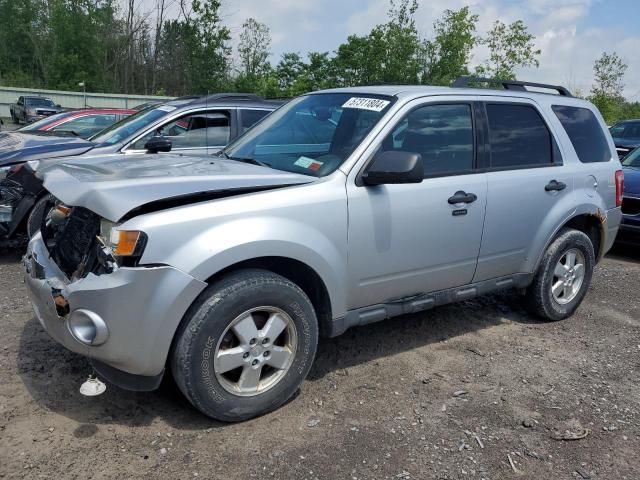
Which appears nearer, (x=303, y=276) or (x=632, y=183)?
(x=303, y=276)

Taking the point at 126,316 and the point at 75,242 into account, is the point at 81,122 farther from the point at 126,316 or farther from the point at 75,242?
the point at 126,316

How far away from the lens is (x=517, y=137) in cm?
446

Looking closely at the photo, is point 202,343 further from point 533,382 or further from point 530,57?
point 530,57

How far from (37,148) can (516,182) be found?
204 inches

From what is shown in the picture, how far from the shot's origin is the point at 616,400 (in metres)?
3.68

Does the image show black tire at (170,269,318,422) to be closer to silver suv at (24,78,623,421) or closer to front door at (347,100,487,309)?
silver suv at (24,78,623,421)

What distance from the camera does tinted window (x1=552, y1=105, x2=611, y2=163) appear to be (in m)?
4.91

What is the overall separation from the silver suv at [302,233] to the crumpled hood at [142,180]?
0.01m

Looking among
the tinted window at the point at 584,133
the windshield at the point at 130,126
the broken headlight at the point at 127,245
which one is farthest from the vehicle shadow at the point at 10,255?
the tinted window at the point at 584,133

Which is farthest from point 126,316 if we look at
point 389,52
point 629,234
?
point 389,52

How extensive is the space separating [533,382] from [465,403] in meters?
0.63

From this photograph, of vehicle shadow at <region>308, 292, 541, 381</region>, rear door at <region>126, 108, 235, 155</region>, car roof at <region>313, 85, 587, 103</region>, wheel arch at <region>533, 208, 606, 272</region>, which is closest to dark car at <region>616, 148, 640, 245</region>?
wheel arch at <region>533, 208, 606, 272</region>

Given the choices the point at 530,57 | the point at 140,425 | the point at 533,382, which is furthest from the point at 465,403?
the point at 530,57

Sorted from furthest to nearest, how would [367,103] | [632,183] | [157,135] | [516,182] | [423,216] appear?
[632,183], [157,135], [516,182], [367,103], [423,216]
